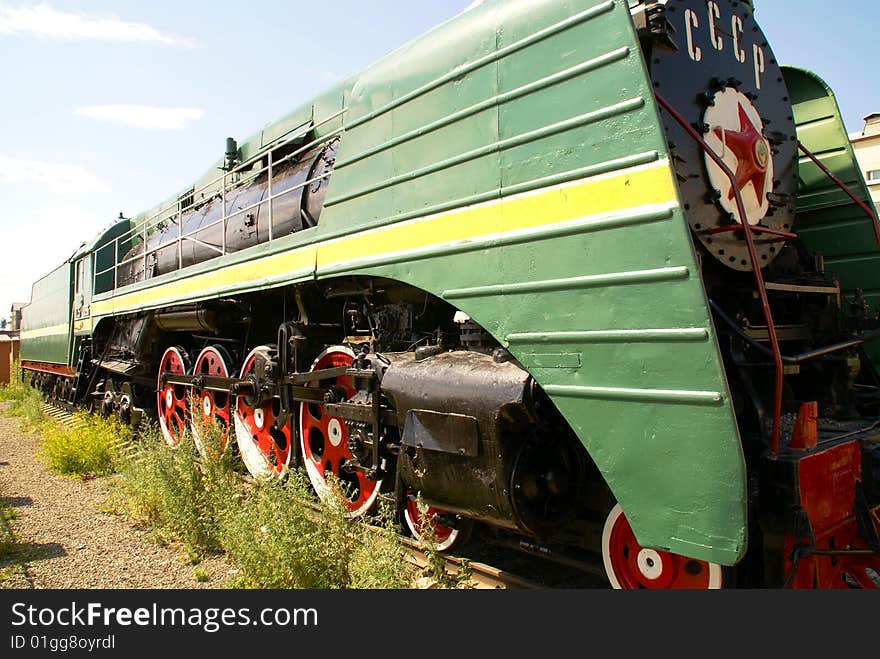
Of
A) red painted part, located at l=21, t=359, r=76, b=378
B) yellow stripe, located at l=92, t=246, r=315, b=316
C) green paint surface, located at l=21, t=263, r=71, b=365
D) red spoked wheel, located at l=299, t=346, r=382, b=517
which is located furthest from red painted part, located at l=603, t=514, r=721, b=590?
green paint surface, located at l=21, t=263, r=71, b=365

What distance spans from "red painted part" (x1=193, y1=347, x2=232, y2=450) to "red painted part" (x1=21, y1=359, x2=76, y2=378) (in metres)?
5.61

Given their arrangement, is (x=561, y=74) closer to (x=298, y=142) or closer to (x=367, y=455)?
(x=367, y=455)

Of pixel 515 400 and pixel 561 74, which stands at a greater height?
pixel 561 74

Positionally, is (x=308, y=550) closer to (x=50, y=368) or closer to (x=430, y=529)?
(x=430, y=529)

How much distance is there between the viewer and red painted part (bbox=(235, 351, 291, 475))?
5.38m

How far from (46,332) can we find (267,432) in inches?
410

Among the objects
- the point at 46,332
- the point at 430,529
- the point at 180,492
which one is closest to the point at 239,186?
Answer: the point at 180,492

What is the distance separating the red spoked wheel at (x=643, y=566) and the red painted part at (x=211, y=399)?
159 inches

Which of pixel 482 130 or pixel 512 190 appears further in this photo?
pixel 482 130

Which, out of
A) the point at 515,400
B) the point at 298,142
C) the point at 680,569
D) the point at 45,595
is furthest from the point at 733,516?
the point at 298,142

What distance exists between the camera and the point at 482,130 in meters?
3.02

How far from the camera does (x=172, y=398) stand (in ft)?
24.8

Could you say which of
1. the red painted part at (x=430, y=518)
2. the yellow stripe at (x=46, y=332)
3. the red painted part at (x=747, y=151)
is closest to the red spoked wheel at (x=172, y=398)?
the red painted part at (x=430, y=518)

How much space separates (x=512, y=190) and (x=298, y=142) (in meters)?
4.15
